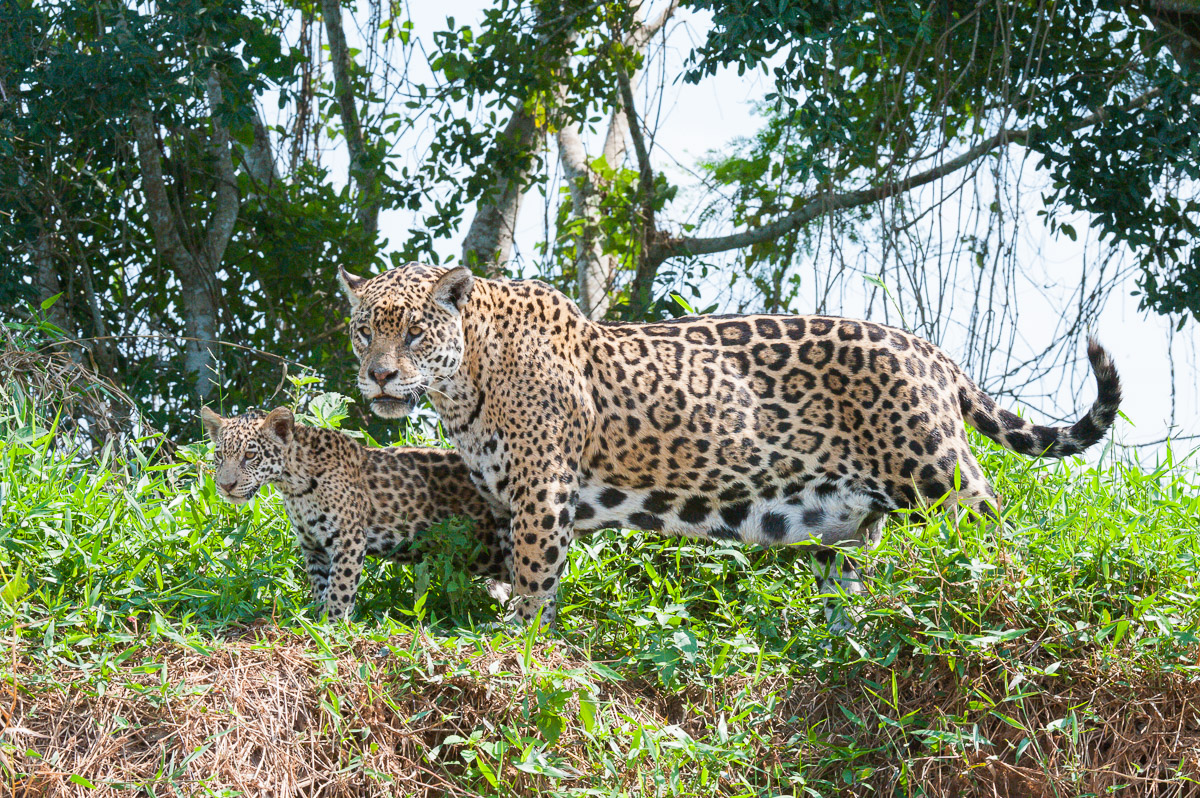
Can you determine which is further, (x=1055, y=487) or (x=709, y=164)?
(x=709, y=164)

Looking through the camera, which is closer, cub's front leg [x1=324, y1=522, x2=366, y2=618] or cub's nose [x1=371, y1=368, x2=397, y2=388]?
cub's nose [x1=371, y1=368, x2=397, y2=388]

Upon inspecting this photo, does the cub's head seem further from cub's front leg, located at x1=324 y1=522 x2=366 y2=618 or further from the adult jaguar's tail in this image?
the adult jaguar's tail

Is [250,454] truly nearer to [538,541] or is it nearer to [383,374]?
[383,374]

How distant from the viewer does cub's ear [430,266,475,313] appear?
5.78 metres

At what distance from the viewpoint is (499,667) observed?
17.3 ft

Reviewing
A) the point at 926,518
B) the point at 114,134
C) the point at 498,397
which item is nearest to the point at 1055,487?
the point at 926,518

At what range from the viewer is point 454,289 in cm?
585

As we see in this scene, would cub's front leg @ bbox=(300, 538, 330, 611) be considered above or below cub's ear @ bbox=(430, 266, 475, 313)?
below

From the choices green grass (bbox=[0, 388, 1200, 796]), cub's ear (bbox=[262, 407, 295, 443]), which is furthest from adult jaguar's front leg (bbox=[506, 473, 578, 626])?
cub's ear (bbox=[262, 407, 295, 443])

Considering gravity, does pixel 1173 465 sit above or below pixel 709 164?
below

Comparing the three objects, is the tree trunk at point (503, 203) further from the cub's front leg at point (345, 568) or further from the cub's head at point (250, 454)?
the cub's front leg at point (345, 568)

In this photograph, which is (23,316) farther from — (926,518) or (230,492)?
(926,518)

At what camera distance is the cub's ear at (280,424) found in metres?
5.95

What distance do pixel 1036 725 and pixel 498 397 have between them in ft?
9.04
